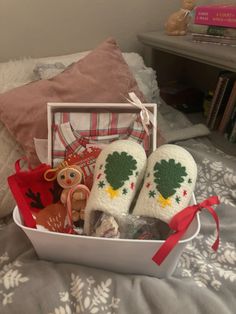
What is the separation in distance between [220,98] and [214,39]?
0.23 meters

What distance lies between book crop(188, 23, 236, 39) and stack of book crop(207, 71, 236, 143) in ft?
0.56

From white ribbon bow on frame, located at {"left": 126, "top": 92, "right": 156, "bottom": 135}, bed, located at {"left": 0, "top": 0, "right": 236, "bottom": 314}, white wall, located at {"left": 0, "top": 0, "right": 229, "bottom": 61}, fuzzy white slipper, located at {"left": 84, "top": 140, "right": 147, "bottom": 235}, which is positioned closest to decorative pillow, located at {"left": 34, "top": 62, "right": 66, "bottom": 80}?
bed, located at {"left": 0, "top": 0, "right": 236, "bottom": 314}

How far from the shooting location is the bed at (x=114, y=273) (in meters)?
0.55

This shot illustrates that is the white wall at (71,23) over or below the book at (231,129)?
over

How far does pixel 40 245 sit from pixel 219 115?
905 mm

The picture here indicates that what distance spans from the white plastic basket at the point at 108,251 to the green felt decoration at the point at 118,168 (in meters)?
0.11

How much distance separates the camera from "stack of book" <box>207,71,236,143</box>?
3.90 feet

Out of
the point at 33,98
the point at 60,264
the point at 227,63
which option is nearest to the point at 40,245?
the point at 60,264

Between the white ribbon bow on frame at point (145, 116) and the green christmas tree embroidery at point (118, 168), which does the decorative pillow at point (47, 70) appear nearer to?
the white ribbon bow on frame at point (145, 116)

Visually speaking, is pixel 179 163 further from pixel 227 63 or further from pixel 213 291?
pixel 227 63

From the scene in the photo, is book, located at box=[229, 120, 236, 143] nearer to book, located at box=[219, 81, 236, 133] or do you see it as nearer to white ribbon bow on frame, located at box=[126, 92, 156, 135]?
book, located at box=[219, 81, 236, 133]

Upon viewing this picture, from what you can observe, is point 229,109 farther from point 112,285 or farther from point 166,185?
point 112,285

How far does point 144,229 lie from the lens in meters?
0.61

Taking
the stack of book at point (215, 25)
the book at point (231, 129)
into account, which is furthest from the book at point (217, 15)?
the book at point (231, 129)
